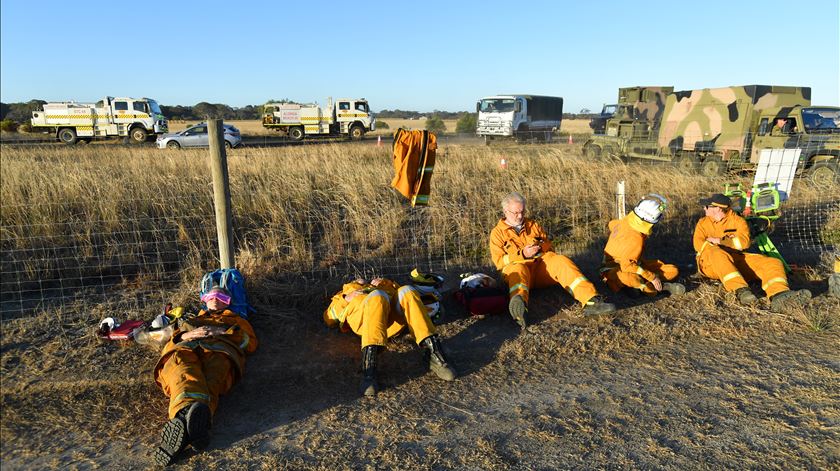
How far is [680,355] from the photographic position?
3.68 meters

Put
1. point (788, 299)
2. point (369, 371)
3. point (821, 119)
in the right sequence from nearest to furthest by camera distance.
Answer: point (369, 371), point (788, 299), point (821, 119)

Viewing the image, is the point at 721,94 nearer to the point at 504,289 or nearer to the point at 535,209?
the point at 535,209

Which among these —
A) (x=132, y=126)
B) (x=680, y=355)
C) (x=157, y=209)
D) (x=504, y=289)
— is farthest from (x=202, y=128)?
(x=680, y=355)

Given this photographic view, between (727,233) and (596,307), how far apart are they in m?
1.76

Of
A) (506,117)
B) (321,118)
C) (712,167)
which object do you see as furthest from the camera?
(321,118)

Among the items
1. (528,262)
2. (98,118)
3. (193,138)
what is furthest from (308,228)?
(98,118)

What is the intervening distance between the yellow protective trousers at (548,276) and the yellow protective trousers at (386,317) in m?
1.00

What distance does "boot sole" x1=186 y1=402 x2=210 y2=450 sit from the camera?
2.58m

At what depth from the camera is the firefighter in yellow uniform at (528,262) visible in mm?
4242

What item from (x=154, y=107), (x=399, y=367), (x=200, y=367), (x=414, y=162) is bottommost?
(x=399, y=367)

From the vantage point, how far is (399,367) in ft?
11.6

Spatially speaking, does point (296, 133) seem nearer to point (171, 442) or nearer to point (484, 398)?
point (484, 398)

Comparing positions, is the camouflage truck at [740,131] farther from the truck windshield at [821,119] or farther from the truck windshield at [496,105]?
the truck windshield at [496,105]

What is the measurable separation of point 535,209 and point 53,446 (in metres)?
5.72
